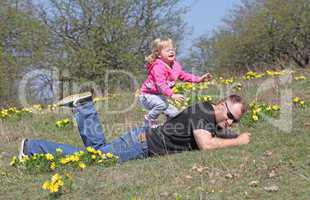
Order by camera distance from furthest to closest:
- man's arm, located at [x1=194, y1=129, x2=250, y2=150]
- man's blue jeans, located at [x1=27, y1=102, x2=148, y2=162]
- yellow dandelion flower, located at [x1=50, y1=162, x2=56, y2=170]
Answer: man's blue jeans, located at [x1=27, y1=102, x2=148, y2=162], man's arm, located at [x1=194, y1=129, x2=250, y2=150], yellow dandelion flower, located at [x1=50, y1=162, x2=56, y2=170]

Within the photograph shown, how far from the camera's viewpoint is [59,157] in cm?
564

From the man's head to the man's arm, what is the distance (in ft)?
0.69

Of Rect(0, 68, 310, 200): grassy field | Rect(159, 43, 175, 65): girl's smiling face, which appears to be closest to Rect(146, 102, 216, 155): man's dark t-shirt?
Rect(0, 68, 310, 200): grassy field

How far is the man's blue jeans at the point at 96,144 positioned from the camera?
588 cm

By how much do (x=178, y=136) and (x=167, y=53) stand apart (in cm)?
205

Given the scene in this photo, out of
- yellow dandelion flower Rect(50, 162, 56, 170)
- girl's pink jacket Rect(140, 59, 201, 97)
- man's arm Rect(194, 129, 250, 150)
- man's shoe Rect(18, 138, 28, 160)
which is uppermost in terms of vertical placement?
girl's pink jacket Rect(140, 59, 201, 97)

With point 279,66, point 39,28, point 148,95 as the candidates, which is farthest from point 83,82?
point 148,95

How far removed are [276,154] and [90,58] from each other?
82.3 ft

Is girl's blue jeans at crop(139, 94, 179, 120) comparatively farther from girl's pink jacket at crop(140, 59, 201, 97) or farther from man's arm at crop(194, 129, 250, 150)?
man's arm at crop(194, 129, 250, 150)

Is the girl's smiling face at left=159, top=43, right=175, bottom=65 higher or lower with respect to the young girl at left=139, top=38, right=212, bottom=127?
higher

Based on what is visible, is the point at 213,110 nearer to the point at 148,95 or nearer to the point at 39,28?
the point at 148,95

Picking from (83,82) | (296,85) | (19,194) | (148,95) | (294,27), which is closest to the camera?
(19,194)

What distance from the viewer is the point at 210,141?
547 cm

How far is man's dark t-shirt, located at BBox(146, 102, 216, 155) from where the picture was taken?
18.4 ft
